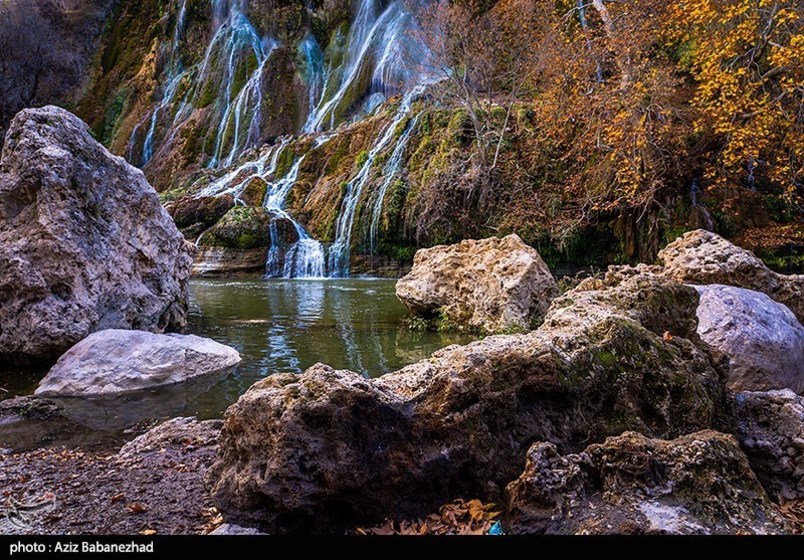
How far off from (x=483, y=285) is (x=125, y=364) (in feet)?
18.5

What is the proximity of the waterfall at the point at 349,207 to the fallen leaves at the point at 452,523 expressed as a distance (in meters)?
16.8

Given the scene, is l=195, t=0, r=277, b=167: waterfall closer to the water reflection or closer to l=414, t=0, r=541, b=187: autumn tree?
l=414, t=0, r=541, b=187: autumn tree

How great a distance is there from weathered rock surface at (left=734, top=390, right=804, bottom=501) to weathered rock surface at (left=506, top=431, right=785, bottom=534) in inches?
30.8

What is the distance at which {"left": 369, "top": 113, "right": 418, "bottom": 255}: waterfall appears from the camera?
64.0ft

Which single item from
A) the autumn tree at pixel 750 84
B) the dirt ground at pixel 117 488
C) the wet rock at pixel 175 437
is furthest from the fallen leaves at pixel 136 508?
the autumn tree at pixel 750 84

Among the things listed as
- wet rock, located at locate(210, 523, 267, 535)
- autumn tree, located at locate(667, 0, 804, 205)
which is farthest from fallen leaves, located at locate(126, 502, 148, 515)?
autumn tree, located at locate(667, 0, 804, 205)

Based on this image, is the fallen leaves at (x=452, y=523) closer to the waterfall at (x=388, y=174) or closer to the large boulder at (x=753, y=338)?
the large boulder at (x=753, y=338)

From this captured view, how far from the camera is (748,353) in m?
5.17

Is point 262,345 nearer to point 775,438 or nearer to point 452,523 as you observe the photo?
point 452,523

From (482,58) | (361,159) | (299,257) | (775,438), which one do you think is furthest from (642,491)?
(361,159)
